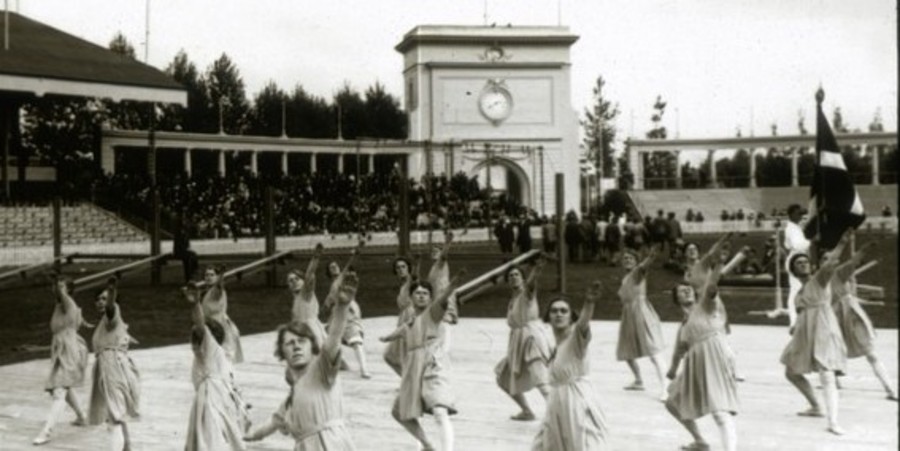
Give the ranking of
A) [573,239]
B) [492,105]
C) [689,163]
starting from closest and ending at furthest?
[573,239], [492,105], [689,163]

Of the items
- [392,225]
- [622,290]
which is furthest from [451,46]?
[622,290]

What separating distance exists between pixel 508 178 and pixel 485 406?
5205cm

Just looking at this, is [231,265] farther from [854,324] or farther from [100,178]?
[854,324]

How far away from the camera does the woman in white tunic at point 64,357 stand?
1078 cm

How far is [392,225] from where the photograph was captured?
42094 millimetres

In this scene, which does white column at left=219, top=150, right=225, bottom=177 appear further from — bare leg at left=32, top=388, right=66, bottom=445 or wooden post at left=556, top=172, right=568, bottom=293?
bare leg at left=32, top=388, right=66, bottom=445

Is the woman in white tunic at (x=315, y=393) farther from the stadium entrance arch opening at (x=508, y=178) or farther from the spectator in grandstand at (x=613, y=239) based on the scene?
the stadium entrance arch opening at (x=508, y=178)

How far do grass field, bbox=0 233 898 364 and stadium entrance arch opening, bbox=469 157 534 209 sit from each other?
26173 millimetres

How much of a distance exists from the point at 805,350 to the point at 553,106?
49785mm

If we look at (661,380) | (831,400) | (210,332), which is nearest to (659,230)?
(661,380)

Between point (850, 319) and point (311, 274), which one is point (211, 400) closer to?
point (311, 274)

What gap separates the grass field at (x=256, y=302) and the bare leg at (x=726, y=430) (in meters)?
7.90

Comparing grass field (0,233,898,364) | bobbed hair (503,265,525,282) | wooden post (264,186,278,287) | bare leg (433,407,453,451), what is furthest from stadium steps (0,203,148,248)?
bare leg (433,407,453,451)

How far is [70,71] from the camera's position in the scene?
31.9m
